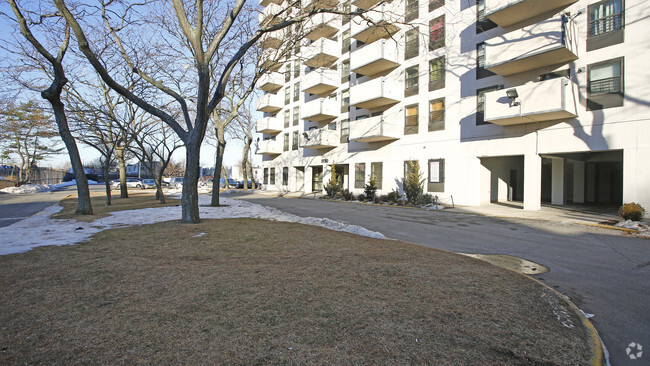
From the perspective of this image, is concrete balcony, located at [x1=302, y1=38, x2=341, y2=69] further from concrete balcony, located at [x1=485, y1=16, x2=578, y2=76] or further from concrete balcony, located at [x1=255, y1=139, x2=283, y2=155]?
concrete balcony, located at [x1=485, y1=16, x2=578, y2=76]

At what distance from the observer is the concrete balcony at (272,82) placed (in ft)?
115

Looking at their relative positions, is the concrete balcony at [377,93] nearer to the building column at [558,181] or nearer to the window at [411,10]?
the window at [411,10]

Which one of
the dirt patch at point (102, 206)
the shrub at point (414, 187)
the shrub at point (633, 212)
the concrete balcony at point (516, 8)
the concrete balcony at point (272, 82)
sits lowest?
the dirt patch at point (102, 206)

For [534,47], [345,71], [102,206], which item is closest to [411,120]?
[534,47]

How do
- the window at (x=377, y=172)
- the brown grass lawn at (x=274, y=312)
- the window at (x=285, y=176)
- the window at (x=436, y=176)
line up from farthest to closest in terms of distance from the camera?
the window at (x=285, y=176)
the window at (x=377, y=172)
the window at (x=436, y=176)
the brown grass lawn at (x=274, y=312)

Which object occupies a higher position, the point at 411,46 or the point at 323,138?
the point at 411,46

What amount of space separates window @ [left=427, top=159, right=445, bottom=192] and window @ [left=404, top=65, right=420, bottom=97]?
5.09 metres

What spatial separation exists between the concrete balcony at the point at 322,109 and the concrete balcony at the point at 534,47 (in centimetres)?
1383

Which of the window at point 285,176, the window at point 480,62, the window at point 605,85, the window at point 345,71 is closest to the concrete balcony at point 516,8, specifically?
the window at point 480,62

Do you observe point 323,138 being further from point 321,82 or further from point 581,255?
point 581,255

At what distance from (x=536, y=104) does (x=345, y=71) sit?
16.9m

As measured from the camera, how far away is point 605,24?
547 inches

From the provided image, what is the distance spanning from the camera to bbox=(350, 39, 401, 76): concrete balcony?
72.3 ft

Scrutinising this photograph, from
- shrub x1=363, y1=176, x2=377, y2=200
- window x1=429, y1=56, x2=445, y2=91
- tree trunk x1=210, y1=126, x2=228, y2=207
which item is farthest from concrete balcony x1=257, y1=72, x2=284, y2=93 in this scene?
tree trunk x1=210, y1=126, x2=228, y2=207
